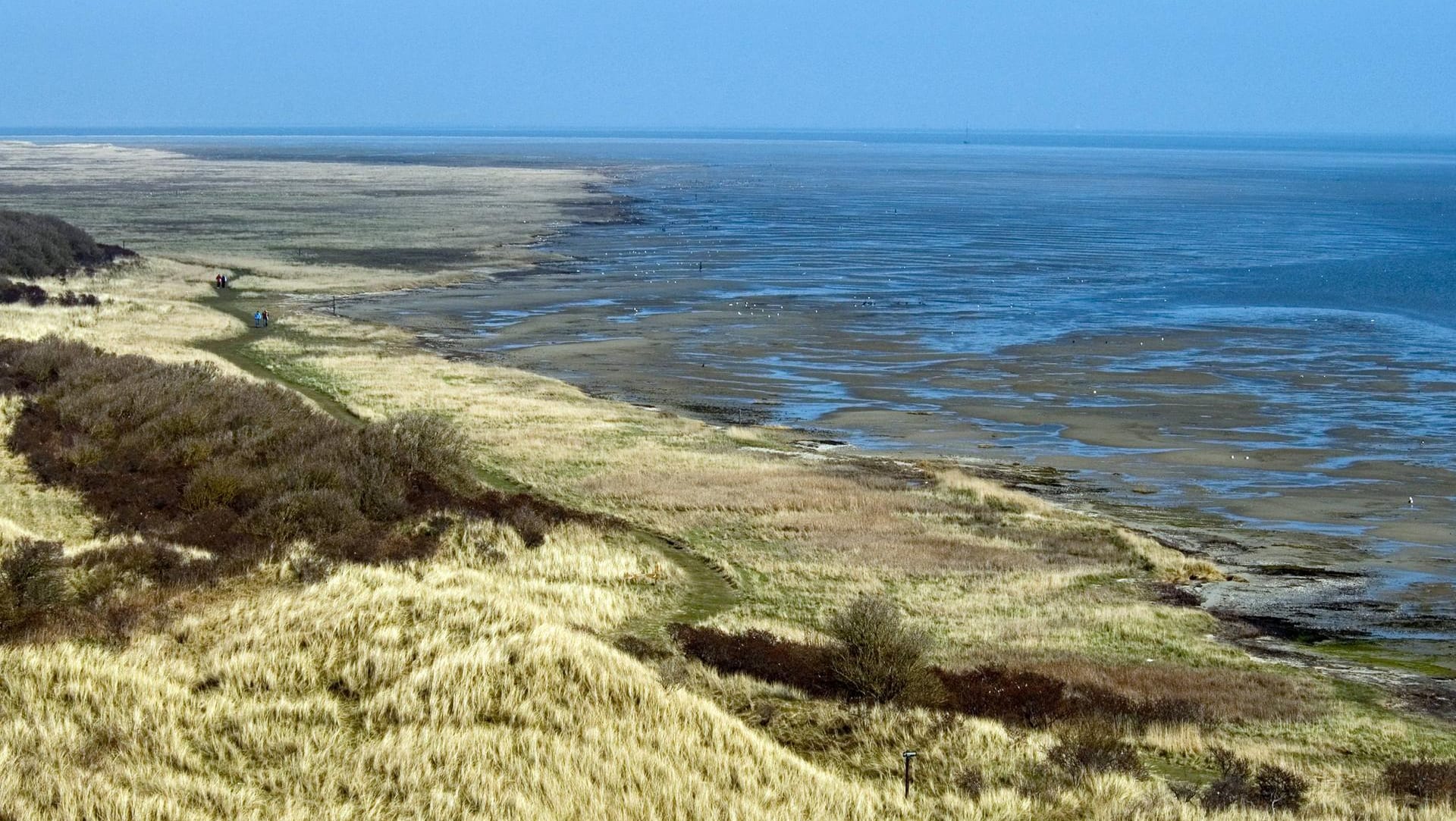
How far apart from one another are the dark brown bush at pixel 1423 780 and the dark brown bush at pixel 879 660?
562 cm

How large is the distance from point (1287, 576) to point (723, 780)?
18.5m

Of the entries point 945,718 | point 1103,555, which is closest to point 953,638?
point 945,718

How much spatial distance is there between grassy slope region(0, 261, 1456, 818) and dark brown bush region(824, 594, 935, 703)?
0.76m

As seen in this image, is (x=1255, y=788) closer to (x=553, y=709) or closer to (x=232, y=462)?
(x=553, y=709)

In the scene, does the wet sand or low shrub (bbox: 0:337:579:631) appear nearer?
low shrub (bbox: 0:337:579:631)

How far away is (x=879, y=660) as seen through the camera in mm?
18594

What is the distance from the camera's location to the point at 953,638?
75.4 ft

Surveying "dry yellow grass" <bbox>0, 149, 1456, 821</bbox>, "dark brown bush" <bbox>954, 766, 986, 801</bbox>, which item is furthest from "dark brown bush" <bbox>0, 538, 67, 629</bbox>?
"dark brown bush" <bbox>954, 766, 986, 801</bbox>

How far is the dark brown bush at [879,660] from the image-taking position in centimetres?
1842

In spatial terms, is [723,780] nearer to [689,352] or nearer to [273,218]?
[689,352]

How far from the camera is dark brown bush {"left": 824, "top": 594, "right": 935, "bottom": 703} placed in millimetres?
18422

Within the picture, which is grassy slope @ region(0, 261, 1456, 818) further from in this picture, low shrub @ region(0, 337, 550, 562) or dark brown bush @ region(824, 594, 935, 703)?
low shrub @ region(0, 337, 550, 562)

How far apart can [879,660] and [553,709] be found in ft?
15.9

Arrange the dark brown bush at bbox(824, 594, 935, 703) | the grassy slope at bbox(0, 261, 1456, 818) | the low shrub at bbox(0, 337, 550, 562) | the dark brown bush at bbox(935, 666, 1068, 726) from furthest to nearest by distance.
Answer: the low shrub at bbox(0, 337, 550, 562), the dark brown bush at bbox(824, 594, 935, 703), the dark brown bush at bbox(935, 666, 1068, 726), the grassy slope at bbox(0, 261, 1456, 818)
